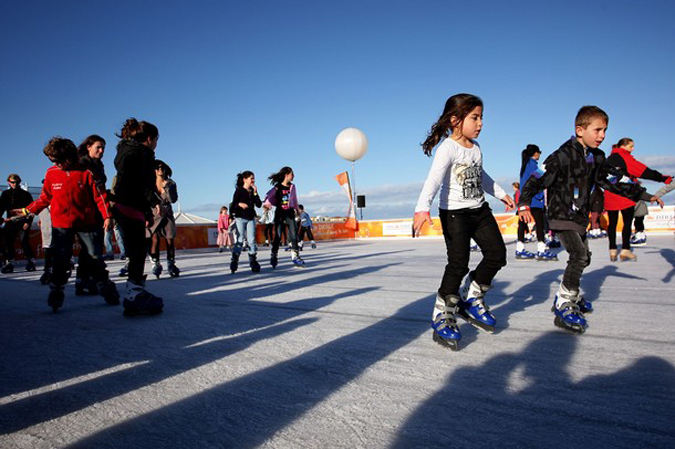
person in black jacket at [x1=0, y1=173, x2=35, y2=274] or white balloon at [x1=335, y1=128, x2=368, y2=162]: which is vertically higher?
white balloon at [x1=335, y1=128, x2=368, y2=162]

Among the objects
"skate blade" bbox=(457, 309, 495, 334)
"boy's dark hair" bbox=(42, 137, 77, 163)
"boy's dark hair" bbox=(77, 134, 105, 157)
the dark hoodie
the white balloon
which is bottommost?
"skate blade" bbox=(457, 309, 495, 334)

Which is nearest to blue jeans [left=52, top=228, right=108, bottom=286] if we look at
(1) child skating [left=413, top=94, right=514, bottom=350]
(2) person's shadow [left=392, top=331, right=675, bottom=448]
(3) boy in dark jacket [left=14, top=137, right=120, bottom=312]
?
(3) boy in dark jacket [left=14, top=137, right=120, bottom=312]

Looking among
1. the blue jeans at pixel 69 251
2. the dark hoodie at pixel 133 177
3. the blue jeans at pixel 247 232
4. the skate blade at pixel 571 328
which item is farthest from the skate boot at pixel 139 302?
the blue jeans at pixel 247 232

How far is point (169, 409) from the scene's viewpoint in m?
1.74

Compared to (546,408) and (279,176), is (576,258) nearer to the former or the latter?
(546,408)

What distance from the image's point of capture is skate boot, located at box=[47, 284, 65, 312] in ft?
13.2

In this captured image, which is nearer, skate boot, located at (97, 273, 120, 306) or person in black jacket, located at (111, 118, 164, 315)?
person in black jacket, located at (111, 118, 164, 315)

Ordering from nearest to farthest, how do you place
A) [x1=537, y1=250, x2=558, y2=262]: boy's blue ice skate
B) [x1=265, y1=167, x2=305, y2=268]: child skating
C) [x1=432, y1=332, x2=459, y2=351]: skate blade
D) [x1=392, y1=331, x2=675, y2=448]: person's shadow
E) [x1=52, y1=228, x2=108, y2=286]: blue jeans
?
[x1=392, y1=331, x2=675, y2=448]: person's shadow, [x1=432, y1=332, x2=459, y2=351]: skate blade, [x1=52, y1=228, x2=108, y2=286]: blue jeans, [x1=537, y1=250, x2=558, y2=262]: boy's blue ice skate, [x1=265, y1=167, x2=305, y2=268]: child skating

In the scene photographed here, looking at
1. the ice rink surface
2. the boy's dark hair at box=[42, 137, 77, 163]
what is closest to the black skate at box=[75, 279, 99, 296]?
the ice rink surface

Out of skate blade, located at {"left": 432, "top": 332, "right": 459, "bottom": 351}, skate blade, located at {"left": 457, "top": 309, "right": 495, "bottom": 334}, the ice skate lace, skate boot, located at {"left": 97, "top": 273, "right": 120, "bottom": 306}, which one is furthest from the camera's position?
skate boot, located at {"left": 97, "top": 273, "right": 120, "bottom": 306}

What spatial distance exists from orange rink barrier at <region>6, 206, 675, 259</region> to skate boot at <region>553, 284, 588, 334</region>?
8.56 meters

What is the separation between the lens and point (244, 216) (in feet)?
25.2

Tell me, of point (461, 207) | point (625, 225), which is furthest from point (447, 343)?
point (625, 225)

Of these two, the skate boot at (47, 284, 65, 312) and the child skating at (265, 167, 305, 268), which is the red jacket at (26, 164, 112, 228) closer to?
the skate boot at (47, 284, 65, 312)
